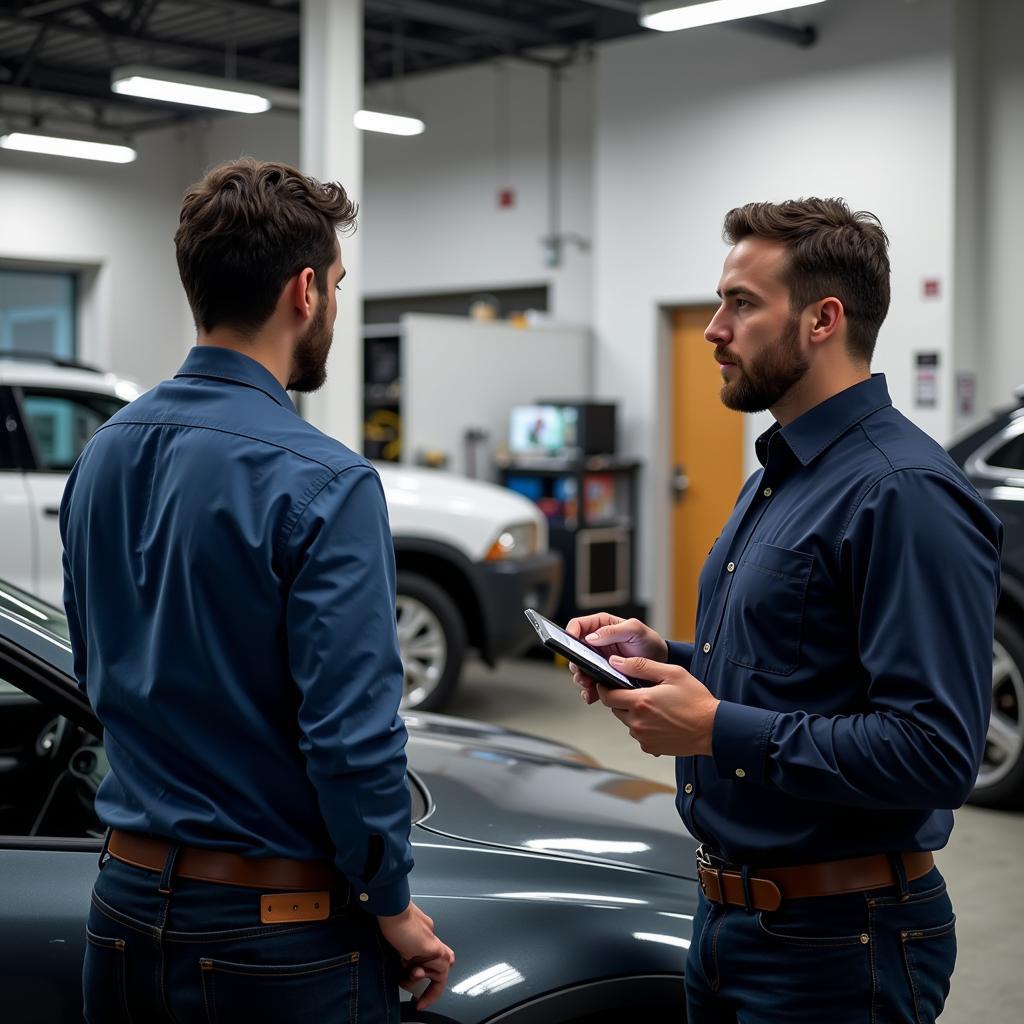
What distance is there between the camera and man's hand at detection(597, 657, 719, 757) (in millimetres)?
1716

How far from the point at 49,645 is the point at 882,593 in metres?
1.27

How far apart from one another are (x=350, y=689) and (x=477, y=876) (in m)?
0.63

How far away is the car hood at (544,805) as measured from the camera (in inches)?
88.4

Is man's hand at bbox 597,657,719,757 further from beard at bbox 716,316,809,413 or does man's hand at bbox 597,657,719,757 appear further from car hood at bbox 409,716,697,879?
car hood at bbox 409,716,697,879

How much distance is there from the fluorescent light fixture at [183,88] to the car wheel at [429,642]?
453cm

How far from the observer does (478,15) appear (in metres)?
9.91

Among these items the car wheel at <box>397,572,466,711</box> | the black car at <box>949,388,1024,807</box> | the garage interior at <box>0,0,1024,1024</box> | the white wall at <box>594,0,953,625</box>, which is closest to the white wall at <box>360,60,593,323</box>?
the garage interior at <box>0,0,1024,1024</box>

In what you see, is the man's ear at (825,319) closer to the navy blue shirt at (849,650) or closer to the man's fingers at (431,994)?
the navy blue shirt at (849,650)

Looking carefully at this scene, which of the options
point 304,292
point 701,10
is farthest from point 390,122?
point 304,292

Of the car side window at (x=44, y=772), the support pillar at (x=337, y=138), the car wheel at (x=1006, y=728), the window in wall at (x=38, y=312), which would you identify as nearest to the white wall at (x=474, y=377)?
the support pillar at (x=337, y=138)

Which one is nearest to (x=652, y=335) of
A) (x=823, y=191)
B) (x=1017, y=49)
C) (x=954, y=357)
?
(x=823, y=191)

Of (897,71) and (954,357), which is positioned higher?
(897,71)

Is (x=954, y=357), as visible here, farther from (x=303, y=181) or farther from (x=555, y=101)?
(x=303, y=181)

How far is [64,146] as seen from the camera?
460 inches
